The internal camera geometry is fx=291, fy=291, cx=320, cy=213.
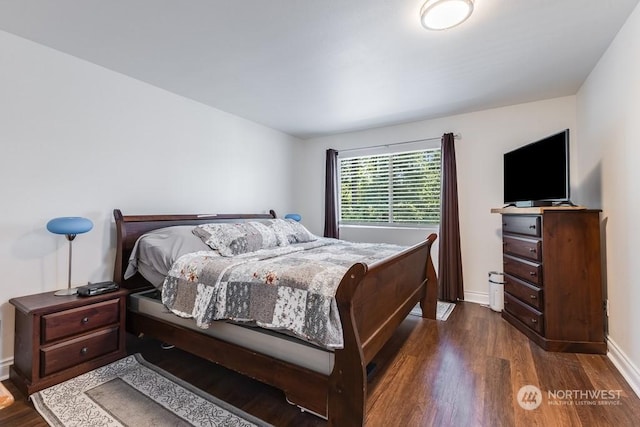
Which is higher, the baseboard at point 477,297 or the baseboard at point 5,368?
the baseboard at point 477,297

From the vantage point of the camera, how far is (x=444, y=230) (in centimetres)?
373

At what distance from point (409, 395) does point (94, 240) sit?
2.75 metres

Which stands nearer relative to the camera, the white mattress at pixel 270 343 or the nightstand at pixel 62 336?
the white mattress at pixel 270 343

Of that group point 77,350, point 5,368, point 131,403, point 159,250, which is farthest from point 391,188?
point 5,368

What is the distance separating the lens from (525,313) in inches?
106

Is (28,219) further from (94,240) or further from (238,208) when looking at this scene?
(238,208)

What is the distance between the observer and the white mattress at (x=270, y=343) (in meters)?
1.49

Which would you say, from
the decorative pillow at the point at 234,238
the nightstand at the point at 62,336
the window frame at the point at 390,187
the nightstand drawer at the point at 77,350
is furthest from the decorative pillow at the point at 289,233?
the nightstand drawer at the point at 77,350

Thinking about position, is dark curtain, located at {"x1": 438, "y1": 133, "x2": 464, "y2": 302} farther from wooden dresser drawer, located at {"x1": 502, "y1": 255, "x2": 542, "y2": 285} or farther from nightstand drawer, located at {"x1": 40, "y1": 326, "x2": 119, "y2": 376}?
nightstand drawer, located at {"x1": 40, "y1": 326, "x2": 119, "y2": 376}

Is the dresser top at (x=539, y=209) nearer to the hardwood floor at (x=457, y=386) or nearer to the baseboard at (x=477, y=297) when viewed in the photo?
the hardwood floor at (x=457, y=386)

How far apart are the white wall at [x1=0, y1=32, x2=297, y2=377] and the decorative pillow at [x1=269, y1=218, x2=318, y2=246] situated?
86 cm

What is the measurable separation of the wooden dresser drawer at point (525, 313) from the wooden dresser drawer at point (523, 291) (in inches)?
1.9

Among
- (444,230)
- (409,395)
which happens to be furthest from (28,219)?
(444,230)

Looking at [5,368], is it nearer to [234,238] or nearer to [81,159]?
[81,159]
